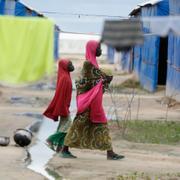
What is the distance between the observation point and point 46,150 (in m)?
12.0

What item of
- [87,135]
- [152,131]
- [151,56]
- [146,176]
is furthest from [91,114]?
[151,56]

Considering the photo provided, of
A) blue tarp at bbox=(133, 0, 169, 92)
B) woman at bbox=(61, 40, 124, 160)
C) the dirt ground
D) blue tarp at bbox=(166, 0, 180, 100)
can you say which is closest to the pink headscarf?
woman at bbox=(61, 40, 124, 160)

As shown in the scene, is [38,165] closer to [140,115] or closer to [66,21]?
[66,21]

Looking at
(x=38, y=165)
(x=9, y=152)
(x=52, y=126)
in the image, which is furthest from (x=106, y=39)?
(x=52, y=126)

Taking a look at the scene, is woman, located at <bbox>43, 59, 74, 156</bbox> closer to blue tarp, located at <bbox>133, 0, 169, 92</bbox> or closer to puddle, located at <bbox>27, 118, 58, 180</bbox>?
puddle, located at <bbox>27, 118, 58, 180</bbox>

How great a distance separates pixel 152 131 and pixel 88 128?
4156 millimetres

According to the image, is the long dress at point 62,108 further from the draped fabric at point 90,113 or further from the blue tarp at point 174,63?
the blue tarp at point 174,63

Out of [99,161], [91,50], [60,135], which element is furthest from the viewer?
[60,135]

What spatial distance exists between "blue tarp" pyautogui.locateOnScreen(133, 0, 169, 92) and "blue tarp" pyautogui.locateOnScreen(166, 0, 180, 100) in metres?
1.08

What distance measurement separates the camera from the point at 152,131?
1462 cm

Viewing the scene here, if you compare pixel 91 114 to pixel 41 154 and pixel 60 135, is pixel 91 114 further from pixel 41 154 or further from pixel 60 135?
pixel 41 154

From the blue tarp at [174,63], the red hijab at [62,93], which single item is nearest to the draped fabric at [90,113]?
the red hijab at [62,93]

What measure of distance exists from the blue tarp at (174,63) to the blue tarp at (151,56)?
42.7 inches

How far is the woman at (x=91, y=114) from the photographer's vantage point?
34.6 ft
